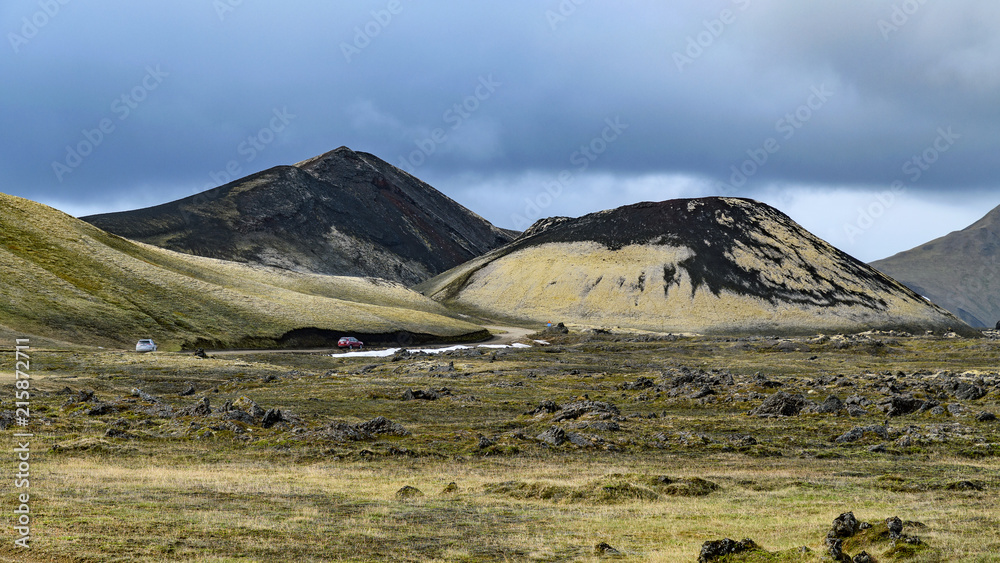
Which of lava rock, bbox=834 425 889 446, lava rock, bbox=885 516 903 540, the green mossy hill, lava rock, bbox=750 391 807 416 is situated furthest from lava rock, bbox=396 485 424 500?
the green mossy hill

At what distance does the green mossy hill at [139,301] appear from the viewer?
301 feet

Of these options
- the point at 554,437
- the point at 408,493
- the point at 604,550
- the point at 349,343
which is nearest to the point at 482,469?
the point at 408,493

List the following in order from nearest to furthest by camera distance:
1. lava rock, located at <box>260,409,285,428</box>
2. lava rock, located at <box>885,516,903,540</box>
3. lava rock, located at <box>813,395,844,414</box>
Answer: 1. lava rock, located at <box>885,516,903,540</box>
2. lava rock, located at <box>260,409,285,428</box>
3. lava rock, located at <box>813,395,844,414</box>

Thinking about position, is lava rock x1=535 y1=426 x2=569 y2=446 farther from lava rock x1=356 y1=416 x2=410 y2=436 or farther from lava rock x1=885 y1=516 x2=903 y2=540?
lava rock x1=885 y1=516 x2=903 y2=540

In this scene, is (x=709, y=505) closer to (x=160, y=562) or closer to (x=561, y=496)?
(x=561, y=496)

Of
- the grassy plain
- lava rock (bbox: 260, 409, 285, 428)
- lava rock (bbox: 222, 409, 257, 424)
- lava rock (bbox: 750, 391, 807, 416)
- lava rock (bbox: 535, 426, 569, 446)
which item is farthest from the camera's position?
lava rock (bbox: 750, 391, 807, 416)

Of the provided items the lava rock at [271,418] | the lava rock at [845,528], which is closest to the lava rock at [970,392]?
the lava rock at [845,528]

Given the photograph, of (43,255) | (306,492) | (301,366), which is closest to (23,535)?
(306,492)

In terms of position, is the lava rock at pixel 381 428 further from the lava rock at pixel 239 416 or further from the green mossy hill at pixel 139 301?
the green mossy hill at pixel 139 301

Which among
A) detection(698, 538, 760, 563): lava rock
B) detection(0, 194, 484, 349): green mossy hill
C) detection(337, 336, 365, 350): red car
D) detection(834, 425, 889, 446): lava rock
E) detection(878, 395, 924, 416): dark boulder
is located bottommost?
detection(834, 425, 889, 446): lava rock

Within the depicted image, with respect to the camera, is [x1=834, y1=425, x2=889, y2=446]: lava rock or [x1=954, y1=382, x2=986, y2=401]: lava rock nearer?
[x1=834, y1=425, x2=889, y2=446]: lava rock

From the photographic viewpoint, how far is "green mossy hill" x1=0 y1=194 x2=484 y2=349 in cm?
9169

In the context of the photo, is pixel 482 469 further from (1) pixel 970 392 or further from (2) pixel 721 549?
(1) pixel 970 392

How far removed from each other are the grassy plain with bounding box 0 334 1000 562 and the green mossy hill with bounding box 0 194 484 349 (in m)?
21.2
